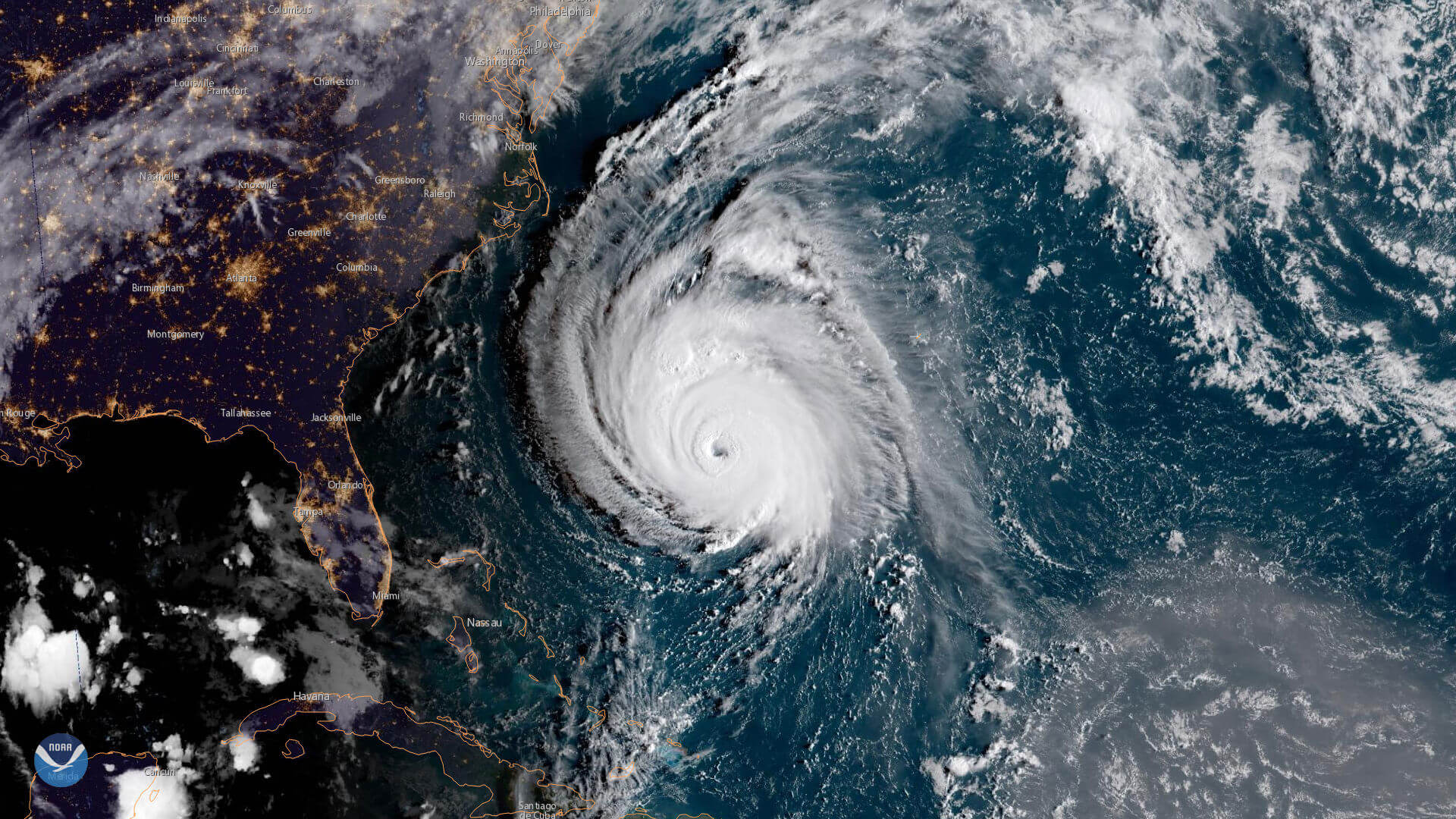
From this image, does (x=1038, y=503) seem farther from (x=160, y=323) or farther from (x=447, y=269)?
(x=160, y=323)

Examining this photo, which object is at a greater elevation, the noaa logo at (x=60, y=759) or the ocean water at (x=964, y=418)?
the ocean water at (x=964, y=418)

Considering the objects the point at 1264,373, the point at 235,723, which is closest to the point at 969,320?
the point at 1264,373

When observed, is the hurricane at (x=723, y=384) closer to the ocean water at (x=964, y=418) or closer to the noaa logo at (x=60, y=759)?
the ocean water at (x=964, y=418)

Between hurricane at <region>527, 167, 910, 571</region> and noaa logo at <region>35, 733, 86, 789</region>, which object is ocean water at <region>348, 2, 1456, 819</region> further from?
noaa logo at <region>35, 733, 86, 789</region>

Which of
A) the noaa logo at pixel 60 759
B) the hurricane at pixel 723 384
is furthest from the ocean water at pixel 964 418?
the noaa logo at pixel 60 759

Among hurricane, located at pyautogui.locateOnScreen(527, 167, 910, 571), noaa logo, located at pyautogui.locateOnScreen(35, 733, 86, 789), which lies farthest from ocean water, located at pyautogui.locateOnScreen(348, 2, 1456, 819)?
noaa logo, located at pyautogui.locateOnScreen(35, 733, 86, 789)
